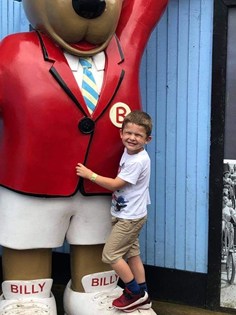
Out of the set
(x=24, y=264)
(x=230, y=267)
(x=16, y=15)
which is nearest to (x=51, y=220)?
(x=24, y=264)

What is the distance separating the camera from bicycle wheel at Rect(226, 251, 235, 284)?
9.05 feet

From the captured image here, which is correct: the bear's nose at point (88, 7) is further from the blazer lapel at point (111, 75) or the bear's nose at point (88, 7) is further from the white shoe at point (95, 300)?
the white shoe at point (95, 300)

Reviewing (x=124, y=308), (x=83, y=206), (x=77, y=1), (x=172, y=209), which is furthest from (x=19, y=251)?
(x=77, y=1)

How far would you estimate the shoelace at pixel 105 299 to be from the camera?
92.5 inches

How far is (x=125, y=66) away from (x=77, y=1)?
0.38m

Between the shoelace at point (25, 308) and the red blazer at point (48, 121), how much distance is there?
0.50 m

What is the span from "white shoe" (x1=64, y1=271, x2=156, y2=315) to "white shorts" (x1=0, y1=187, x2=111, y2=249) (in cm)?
22

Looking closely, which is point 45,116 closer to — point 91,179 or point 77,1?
point 91,179

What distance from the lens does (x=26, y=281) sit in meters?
2.33

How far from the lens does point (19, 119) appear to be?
2205mm

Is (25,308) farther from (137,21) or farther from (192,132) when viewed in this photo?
(137,21)

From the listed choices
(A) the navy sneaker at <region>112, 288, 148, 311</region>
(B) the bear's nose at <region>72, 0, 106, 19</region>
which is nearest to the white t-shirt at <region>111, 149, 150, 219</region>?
(A) the navy sneaker at <region>112, 288, 148, 311</region>

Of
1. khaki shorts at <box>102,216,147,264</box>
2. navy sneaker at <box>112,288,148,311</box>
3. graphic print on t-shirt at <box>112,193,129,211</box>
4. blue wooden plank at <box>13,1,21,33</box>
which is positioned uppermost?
blue wooden plank at <box>13,1,21,33</box>

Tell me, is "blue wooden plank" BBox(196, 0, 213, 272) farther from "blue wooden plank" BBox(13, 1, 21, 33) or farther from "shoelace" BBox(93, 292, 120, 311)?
"blue wooden plank" BBox(13, 1, 21, 33)
